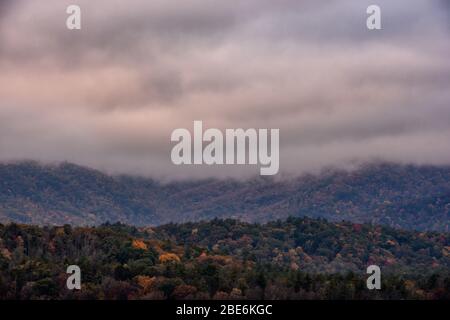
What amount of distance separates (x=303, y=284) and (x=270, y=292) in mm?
10613

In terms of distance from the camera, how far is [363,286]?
189 m

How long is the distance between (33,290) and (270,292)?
4600cm

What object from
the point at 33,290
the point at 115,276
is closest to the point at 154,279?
the point at 115,276
